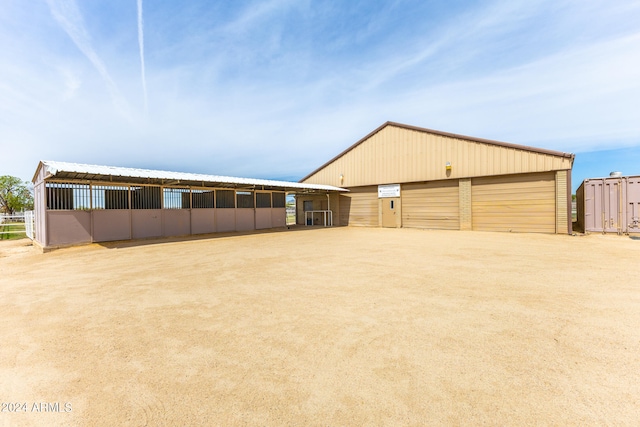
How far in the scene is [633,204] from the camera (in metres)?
13.0

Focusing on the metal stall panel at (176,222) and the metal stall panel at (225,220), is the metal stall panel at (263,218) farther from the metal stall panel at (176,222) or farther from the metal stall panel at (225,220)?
the metal stall panel at (176,222)

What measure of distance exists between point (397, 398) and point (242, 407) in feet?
3.86

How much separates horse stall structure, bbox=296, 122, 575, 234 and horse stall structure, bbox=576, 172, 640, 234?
1.10 m

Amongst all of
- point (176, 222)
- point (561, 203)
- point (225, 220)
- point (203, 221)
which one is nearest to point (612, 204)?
point (561, 203)

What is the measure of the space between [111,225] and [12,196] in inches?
1479

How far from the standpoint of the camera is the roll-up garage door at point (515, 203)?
14547mm

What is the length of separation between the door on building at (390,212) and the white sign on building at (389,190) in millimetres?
299

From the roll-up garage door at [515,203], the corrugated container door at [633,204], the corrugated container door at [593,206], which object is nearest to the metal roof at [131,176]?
the roll-up garage door at [515,203]

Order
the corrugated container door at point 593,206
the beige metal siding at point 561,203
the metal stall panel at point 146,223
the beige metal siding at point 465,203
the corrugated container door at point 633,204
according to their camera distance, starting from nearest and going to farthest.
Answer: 1. the corrugated container door at point 633,204
2. the metal stall panel at point 146,223
3. the corrugated container door at point 593,206
4. the beige metal siding at point 561,203
5. the beige metal siding at point 465,203

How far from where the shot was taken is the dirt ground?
202 cm

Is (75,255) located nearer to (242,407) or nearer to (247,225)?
(247,225)

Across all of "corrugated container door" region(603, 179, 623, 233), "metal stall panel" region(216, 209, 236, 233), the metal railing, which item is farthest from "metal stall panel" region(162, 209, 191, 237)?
"corrugated container door" region(603, 179, 623, 233)

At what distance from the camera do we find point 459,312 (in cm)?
377

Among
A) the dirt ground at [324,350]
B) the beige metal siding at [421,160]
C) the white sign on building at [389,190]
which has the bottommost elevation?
the dirt ground at [324,350]
